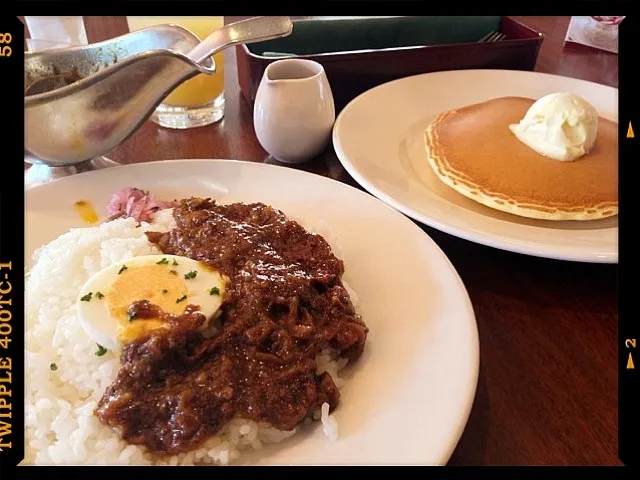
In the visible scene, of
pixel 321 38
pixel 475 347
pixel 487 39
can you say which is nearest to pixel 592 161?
pixel 475 347

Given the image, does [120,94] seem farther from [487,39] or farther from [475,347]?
[487,39]

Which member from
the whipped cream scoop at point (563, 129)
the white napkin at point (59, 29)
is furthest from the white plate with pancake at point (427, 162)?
the white napkin at point (59, 29)

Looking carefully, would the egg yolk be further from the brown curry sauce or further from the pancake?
the pancake

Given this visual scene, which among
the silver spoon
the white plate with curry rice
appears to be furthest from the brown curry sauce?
the silver spoon

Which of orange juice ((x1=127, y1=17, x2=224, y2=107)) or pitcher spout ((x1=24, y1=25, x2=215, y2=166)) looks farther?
orange juice ((x1=127, y1=17, x2=224, y2=107))

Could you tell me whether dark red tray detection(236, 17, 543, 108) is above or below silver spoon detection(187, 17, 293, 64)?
below

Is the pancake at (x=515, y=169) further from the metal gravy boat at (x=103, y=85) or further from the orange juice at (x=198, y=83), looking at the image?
the orange juice at (x=198, y=83)
